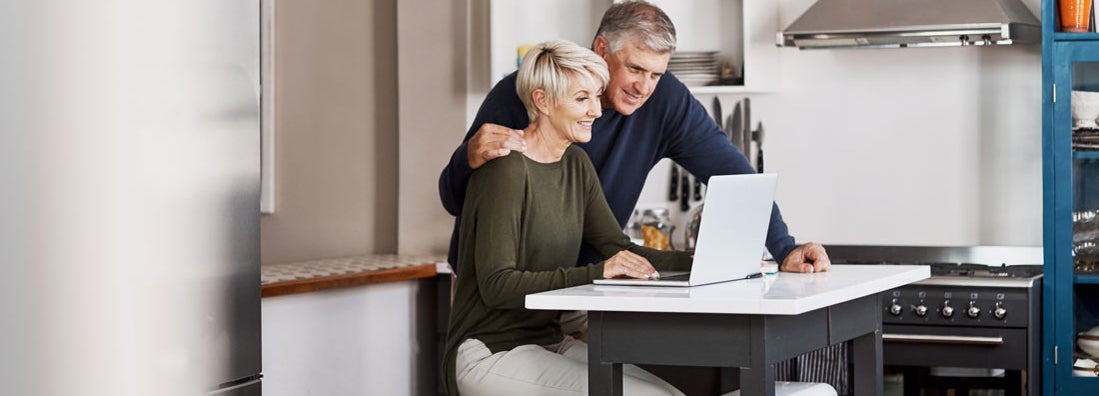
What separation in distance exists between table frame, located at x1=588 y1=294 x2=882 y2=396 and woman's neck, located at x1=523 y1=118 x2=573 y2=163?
558 mm

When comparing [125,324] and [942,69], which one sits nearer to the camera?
[125,324]

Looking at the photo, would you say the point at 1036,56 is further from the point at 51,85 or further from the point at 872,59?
the point at 51,85

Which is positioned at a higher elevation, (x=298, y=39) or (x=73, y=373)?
(x=298, y=39)

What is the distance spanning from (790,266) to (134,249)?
1.60m

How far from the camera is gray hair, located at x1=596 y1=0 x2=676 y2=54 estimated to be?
3.19 metres

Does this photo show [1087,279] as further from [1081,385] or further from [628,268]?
[628,268]

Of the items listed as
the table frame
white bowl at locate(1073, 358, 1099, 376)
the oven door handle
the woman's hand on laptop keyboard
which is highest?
the woman's hand on laptop keyboard

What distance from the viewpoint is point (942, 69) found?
15.3ft

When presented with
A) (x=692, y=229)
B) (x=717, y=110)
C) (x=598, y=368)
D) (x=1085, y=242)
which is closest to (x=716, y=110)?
(x=717, y=110)

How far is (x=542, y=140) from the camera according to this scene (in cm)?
298

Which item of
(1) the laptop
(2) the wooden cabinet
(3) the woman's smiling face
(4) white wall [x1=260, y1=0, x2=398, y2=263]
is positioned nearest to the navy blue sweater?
(3) the woman's smiling face

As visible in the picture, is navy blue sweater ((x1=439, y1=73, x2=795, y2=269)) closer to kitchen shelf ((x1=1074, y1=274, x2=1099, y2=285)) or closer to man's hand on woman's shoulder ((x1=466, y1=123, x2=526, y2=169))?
man's hand on woman's shoulder ((x1=466, y1=123, x2=526, y2=169))

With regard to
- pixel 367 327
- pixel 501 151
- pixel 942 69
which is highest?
pixel 942 69

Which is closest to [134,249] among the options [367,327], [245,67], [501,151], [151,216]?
[151,216]
